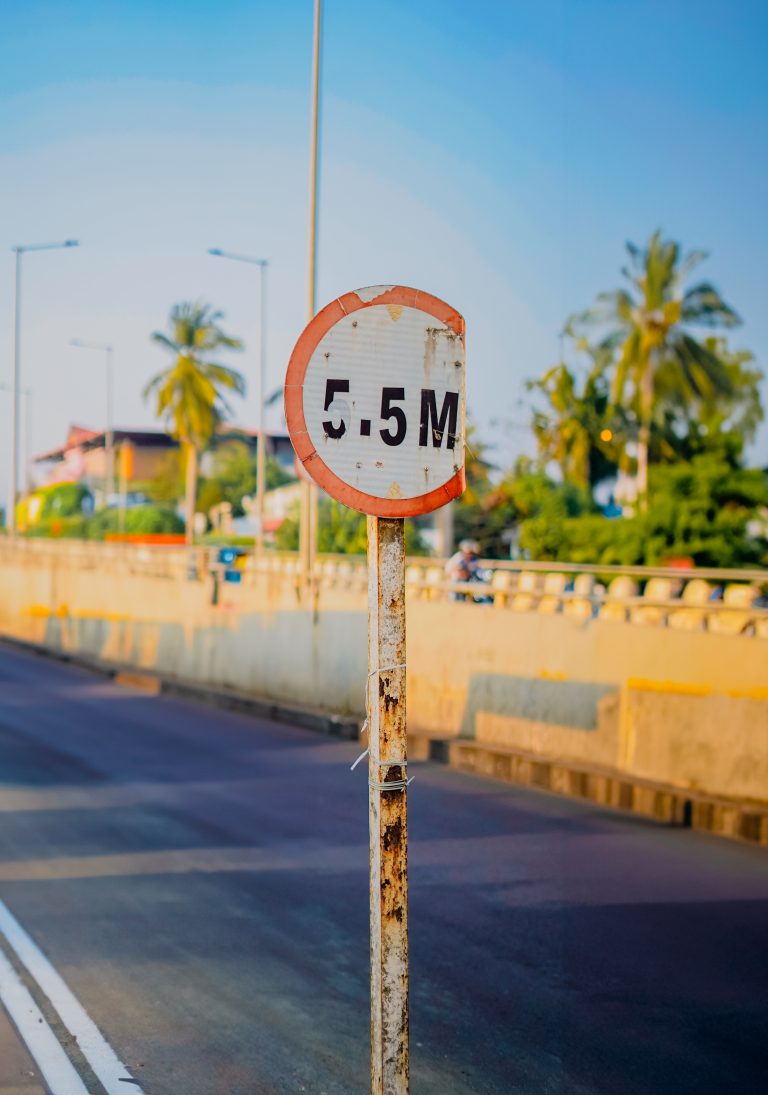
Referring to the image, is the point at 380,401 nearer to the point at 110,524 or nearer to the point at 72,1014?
the point at 72,1014

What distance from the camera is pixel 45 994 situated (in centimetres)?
564

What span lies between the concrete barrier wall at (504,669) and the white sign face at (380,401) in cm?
666

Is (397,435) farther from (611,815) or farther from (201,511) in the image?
(201,511)

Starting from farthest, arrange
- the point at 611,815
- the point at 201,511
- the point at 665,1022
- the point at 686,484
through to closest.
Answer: the point at 201,511
the point at 686,484
the point at 611,815
the point at 665,1022

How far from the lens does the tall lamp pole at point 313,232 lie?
16.8 m

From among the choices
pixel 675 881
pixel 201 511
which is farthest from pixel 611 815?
pixel 201 511

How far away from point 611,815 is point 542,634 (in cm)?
224

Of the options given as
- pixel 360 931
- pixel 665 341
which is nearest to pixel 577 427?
pixel 665 341

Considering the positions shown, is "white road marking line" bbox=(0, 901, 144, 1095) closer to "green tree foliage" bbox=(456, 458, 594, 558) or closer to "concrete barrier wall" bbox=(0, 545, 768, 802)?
"concrete barrier wall" bbox=(0, 545, 768, 802)

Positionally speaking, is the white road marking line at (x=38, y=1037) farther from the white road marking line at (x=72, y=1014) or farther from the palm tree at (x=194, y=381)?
the palm tree at (x=194, y=381)

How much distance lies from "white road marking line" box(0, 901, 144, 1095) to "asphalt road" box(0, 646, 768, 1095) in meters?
0.06

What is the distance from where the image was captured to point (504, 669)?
41.6 feet

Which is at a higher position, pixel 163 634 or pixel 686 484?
pixel 686 484

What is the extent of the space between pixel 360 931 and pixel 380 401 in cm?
403
